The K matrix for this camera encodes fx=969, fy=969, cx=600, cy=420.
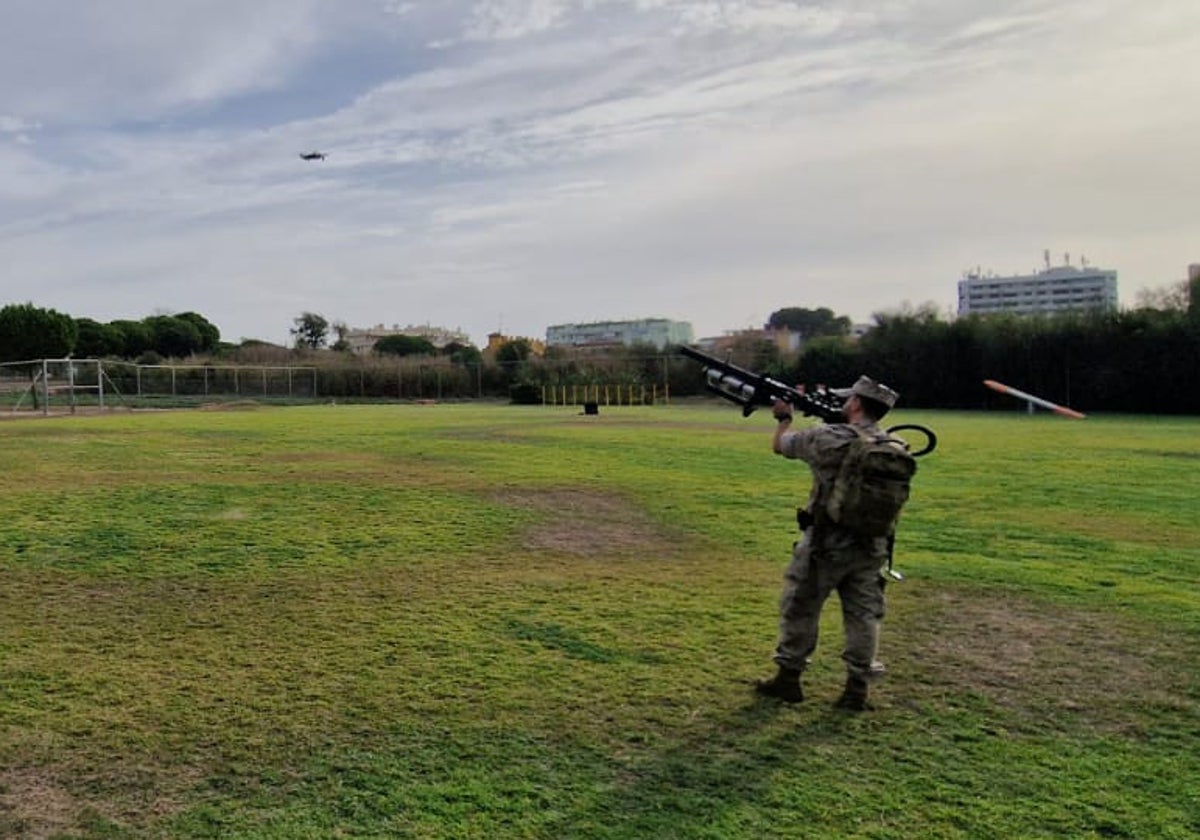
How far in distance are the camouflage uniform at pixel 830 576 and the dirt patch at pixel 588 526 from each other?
411cm

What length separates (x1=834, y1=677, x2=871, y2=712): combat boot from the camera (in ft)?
17.4

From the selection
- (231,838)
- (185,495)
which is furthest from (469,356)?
(231,838)

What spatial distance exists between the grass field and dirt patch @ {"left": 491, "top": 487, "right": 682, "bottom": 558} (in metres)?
0.06

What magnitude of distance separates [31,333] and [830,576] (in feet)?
177

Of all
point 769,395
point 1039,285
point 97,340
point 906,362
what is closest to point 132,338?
point 97,340

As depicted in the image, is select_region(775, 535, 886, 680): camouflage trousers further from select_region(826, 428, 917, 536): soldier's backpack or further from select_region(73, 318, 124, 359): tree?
select_region(73, 318, 124, 359): tree

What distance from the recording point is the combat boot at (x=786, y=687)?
541cm

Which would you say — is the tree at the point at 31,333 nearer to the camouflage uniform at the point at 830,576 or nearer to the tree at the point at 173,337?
the tree at the point at 173,337

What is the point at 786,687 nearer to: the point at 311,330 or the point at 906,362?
the point at 906,362

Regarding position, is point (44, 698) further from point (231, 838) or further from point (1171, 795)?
point (1171, 795)

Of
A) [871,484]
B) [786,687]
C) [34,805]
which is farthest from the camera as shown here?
[786,687]

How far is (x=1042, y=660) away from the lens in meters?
6.23

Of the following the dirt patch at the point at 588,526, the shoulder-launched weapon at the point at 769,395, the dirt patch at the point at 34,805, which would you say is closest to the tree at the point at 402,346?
the dirt patch at the point at 588,526

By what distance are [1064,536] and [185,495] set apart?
10.3 m
